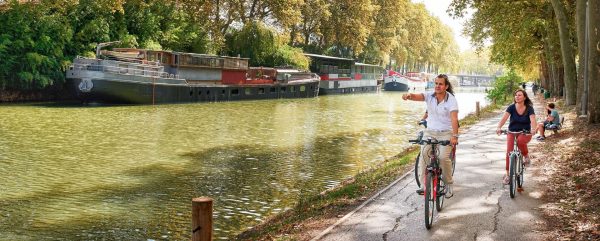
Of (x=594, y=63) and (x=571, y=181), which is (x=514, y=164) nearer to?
(x=571, y=181)

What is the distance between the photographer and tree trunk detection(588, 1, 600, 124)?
58.3 feet

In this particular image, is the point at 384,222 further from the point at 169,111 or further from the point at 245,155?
the point at 169,111

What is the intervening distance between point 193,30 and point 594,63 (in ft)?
130

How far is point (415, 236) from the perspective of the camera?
25.2 ft

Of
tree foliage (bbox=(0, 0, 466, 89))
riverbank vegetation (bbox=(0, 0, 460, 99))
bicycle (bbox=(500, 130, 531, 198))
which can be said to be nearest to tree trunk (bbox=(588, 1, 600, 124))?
bicycle (bbox=(500, 130, 531, 198))

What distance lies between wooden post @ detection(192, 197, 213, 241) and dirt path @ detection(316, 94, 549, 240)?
6.49 feet

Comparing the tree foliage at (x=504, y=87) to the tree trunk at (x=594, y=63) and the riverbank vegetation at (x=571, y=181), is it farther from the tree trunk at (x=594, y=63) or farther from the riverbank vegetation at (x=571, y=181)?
the riverbank vegetation at (x=571, y=181)

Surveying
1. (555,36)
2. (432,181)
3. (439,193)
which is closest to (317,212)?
(439,193)

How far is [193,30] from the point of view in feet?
172

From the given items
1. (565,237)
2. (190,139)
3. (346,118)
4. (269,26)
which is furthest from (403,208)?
(269,26)

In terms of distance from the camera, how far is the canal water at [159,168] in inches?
392

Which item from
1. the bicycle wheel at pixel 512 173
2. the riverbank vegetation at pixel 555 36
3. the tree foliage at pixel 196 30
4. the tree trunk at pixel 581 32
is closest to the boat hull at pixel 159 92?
the tree foliage at pixel 196 30

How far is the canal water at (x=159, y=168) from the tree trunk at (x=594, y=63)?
19.6ft

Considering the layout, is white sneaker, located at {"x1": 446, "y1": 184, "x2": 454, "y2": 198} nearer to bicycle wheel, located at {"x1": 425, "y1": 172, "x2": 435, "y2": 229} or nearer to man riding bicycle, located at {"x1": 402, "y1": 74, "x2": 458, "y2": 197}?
man riding bicycle, located at {"x1": 402, "y1": 74, "x2": 458, "y2": 197}
